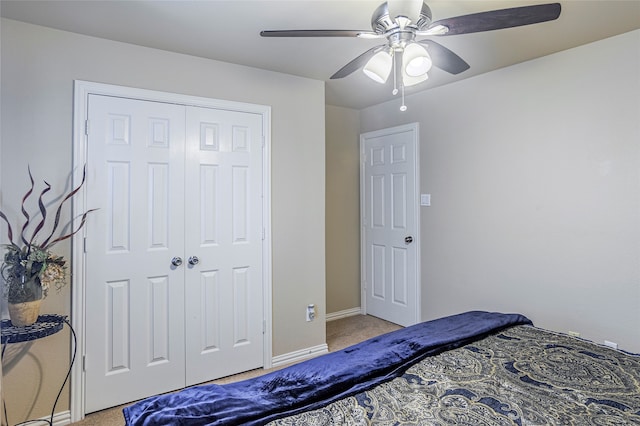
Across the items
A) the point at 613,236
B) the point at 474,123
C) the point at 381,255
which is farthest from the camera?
the point at 381,255

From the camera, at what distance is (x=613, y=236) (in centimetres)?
233

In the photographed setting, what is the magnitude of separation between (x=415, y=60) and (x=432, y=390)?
4.95 ft

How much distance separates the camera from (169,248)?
251 cm

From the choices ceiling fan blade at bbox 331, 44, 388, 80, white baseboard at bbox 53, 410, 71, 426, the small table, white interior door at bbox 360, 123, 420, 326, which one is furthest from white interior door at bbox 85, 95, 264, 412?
white interior door at bbox 360, 123, 420, 326

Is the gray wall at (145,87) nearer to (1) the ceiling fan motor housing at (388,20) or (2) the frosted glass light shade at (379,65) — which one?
(2) the frosted glass light shade at (379,65)

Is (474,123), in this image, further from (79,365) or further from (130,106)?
(79,365)

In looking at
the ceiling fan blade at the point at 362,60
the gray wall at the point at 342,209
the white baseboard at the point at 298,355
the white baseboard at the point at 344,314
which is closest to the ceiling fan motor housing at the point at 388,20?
the ceiling fan blade at the point at 362,60

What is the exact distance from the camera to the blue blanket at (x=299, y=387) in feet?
3.70

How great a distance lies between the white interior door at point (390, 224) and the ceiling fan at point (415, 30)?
5.73ft

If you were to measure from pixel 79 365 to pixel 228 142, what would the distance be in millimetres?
1758

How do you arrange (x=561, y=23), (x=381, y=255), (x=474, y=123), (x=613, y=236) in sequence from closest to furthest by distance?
1. (x=561, y=23)
2. (x=613, y=236)
3. (x=474, y=123)
4. (x=381, y=255)

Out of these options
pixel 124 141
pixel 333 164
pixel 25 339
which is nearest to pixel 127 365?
pixel 25 339

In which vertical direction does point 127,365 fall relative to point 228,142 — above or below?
below

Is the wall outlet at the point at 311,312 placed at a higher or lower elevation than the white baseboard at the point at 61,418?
higher
